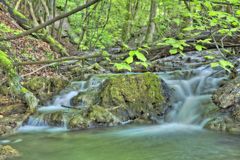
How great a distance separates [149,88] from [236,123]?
2.53 m

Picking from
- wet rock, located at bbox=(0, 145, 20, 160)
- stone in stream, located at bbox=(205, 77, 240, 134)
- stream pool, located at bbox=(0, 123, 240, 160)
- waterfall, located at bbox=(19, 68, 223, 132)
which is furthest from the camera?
waterfall, located at bbox=(19, 68, 223, 132)

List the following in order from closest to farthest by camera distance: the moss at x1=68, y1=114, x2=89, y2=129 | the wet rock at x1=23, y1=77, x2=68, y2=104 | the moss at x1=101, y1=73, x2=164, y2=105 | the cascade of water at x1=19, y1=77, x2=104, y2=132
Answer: the moss at x1=68, y1=114, x2=89, y2=129, the cascade of water at x1=19, y1=77, x2=104, y2=132, the moss at x1=101, y1=73, x2=164, y2=105, the wet rock at x1=23, y1=77, x2=68, y2=104

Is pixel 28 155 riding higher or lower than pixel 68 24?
lower

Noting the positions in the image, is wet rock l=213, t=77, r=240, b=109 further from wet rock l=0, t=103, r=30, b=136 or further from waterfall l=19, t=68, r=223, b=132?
wet rock l=0, t=103, r=30, b=136

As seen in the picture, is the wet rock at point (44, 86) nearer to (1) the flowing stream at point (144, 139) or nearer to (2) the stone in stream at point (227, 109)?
(1) the flowing stream at point (144, 139)

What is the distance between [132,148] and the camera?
577 centimetres

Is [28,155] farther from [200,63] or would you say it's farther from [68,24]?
[68,24]

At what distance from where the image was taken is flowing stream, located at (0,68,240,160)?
532 centimetres

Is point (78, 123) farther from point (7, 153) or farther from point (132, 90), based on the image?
point (7, 153)

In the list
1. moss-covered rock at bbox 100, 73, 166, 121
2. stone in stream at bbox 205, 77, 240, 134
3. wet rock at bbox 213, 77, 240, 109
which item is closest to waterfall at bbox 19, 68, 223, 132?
moss-covered rock at bbox 100, 73, 166, 121

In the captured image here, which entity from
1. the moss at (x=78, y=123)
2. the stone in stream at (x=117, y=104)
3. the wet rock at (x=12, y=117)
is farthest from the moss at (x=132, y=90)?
the wet rock at (x=12, y=117)

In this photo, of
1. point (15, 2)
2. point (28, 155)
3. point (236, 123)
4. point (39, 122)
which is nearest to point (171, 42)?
point (28, 155)

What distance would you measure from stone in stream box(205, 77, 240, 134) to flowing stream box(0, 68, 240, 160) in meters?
0.33

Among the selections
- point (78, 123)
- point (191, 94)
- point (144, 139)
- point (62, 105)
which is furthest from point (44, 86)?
point (191, 94)
